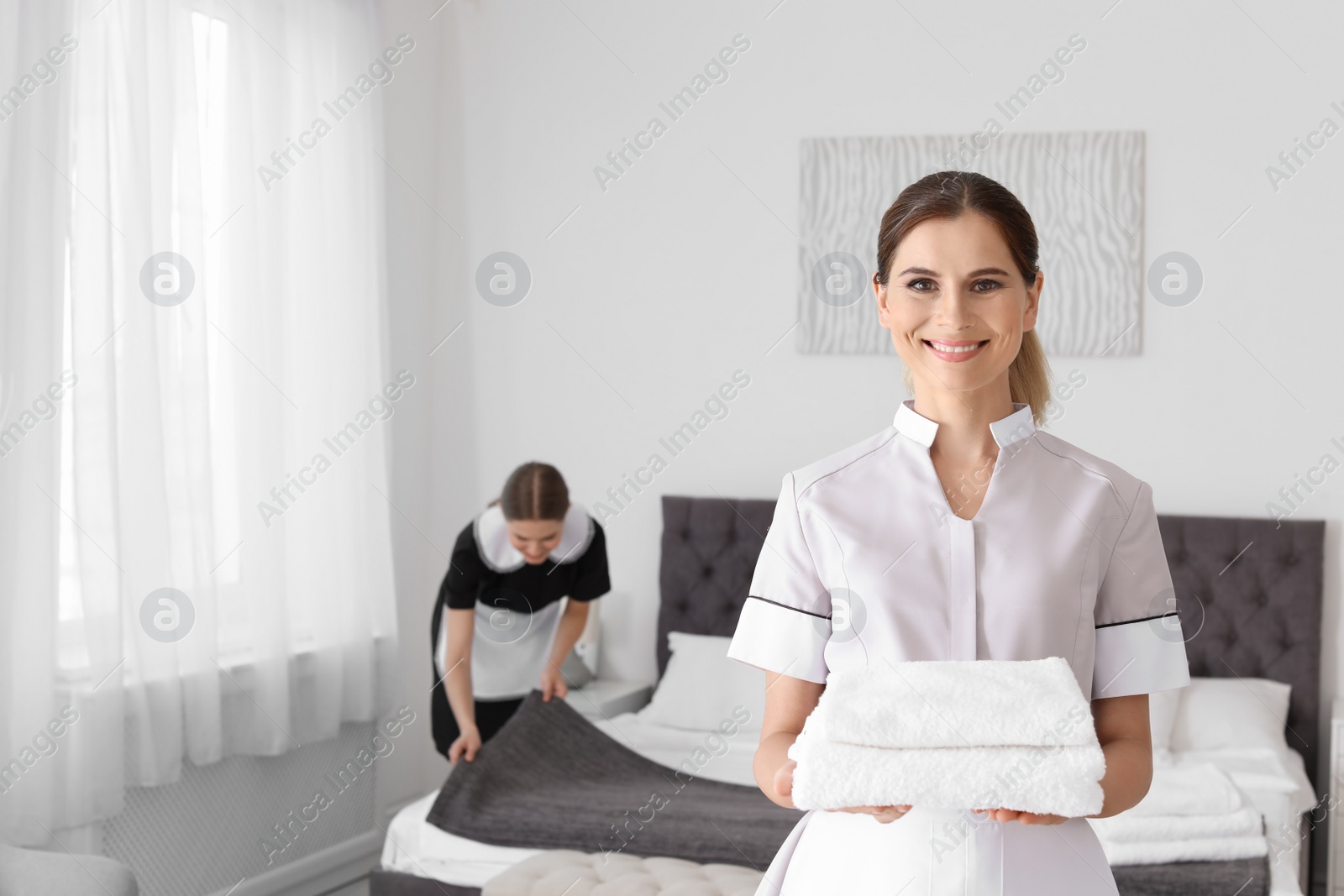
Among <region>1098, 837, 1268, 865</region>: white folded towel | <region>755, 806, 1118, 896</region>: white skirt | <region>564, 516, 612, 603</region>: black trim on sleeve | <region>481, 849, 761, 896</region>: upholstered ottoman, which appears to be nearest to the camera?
<region>755, 806, 1118, 896</region>: white skirt

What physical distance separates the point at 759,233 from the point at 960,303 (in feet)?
9.23

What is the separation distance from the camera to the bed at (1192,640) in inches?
101

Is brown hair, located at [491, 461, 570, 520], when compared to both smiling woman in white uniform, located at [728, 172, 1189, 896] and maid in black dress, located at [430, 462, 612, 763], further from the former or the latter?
smiling woman in white uniform, located at [728, 172, 1189, 896]

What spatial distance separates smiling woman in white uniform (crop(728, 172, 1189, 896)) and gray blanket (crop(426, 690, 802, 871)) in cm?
147

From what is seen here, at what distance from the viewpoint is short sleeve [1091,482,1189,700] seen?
41.7 inches

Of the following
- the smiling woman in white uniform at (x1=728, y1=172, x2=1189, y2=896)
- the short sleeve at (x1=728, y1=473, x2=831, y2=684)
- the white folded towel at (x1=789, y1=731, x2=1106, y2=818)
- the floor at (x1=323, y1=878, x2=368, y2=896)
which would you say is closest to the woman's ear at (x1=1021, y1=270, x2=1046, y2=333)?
Answer: the smiling woman in white uniform at (x1=728, y1=172, x2=1189, y2=896)

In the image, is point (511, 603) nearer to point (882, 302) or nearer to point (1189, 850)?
point (1189, 850)

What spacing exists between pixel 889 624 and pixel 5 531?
2191mm

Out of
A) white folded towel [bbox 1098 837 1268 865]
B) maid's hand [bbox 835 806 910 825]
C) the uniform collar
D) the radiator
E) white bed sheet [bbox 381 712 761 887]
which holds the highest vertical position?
the uniform collar

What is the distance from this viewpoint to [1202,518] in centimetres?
338

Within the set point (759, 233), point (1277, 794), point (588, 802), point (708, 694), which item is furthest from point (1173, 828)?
point (759, 233)

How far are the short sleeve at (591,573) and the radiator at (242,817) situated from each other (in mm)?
974

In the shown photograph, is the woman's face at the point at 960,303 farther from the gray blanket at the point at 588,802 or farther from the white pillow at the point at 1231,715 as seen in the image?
the white pillow at the point at 1231,715

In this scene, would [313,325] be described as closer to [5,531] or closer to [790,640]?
[5,531]
